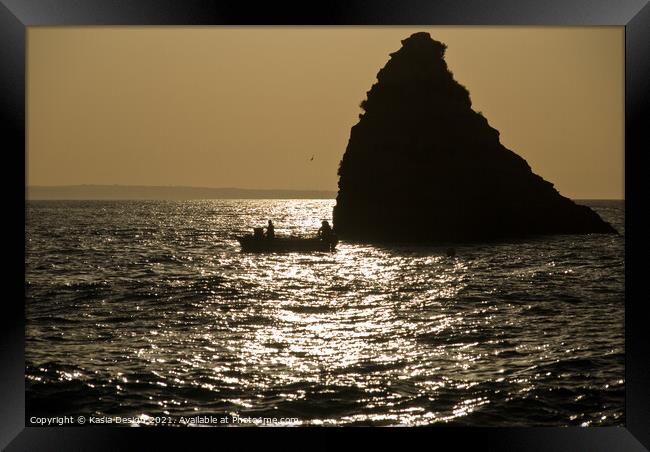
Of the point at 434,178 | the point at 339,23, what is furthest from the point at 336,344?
the point at 434,178

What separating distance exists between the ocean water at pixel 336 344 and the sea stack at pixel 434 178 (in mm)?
17236

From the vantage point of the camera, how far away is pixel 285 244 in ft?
155

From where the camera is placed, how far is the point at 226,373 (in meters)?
12.9

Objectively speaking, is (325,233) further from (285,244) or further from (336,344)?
(336,344)

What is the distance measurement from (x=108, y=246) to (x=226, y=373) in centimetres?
4526

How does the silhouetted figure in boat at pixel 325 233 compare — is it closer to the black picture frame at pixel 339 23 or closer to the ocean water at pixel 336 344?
the ocean water at pixel 336 344

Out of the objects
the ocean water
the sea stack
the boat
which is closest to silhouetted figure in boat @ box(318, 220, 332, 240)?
the boat

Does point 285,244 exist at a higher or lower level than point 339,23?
lower

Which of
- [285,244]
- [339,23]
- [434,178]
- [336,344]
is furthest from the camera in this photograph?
[434,178]

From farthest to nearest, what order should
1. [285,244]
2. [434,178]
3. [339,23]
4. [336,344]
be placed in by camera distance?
[434,178]
[285,244]
[336,344]
[339,23]

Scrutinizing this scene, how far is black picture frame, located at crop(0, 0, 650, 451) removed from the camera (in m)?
8.20

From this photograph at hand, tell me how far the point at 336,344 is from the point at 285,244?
31.6 metres

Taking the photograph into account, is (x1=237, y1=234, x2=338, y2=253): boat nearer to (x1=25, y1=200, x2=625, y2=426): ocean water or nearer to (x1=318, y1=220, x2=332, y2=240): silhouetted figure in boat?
(x1=318, y1=220, x2=332, y2=240): silhouetted figure in boat
